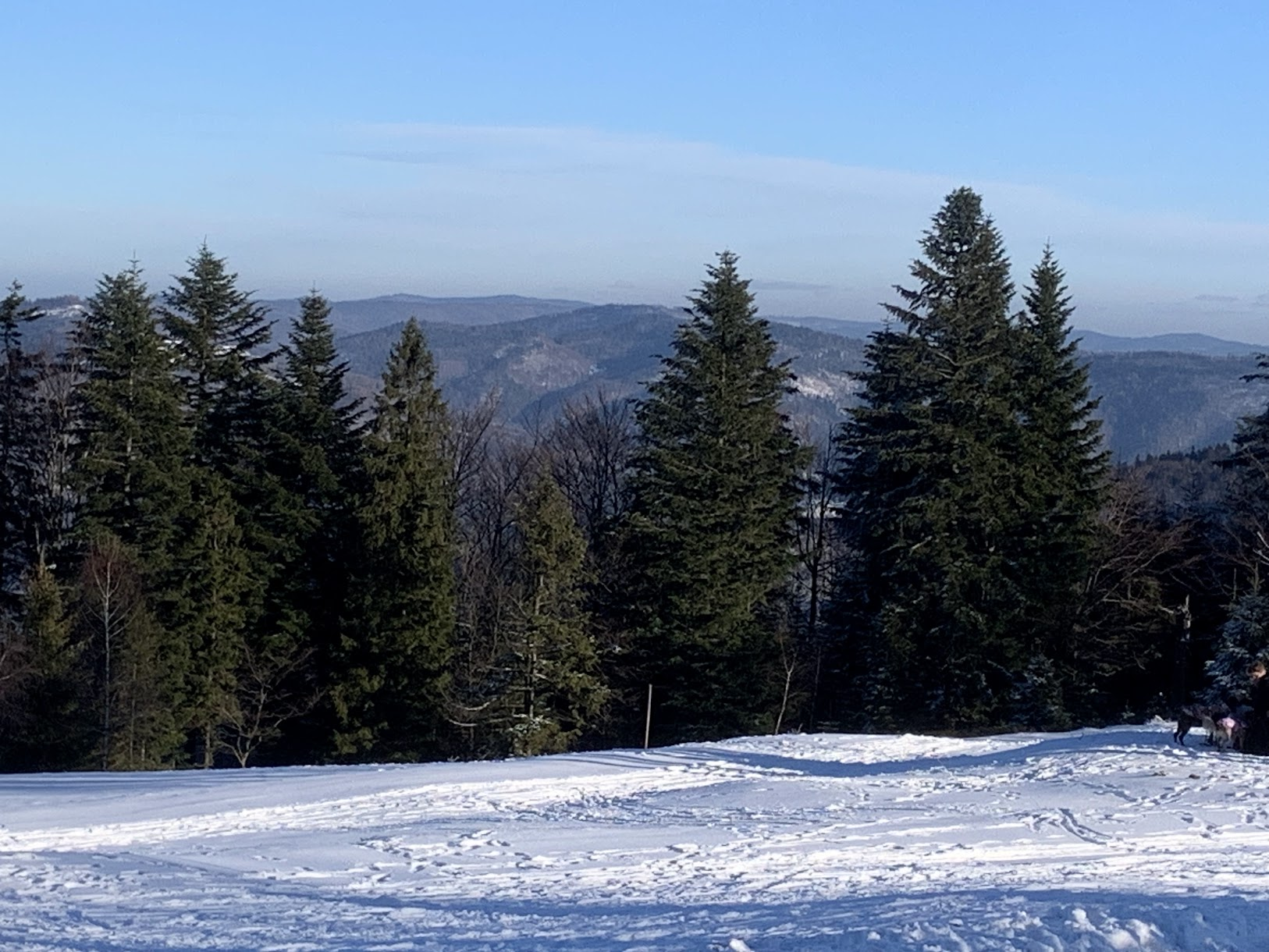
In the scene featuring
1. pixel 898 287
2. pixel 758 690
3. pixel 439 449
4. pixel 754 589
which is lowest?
pixel 758 690

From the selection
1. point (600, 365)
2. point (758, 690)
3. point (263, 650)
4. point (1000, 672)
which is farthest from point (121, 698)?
point (600, 365)

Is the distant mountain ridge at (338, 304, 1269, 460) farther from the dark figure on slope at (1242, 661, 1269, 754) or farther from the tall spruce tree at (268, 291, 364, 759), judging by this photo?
the dark figure on slope at (1242, 661, 1269, 754)

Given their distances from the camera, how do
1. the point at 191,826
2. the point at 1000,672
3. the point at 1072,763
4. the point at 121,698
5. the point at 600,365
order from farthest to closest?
the point at 600,365 → the point at 1000,672 → the point at 121,698 → the point at 1072,763 → the point at 191,826

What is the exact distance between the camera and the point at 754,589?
34.8 meters

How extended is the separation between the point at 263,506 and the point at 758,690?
1404 cm

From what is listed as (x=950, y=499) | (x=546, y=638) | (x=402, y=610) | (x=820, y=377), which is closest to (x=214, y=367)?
(x=402, y=610)

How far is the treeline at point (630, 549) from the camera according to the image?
32.2m

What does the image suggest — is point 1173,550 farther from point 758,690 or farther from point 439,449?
point 439,449

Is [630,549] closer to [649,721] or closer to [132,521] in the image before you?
[649,721]

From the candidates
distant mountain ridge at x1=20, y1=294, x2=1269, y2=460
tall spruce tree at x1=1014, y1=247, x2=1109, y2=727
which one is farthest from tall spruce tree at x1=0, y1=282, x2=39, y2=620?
distant mountain ridge at x1=20, y1=294, x2=1269, y2=460

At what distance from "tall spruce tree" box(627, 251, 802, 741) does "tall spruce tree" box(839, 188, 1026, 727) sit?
288 cm

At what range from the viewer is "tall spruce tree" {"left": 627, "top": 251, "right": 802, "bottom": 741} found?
33.8 meters

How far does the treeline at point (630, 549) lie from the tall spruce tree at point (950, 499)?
9cm

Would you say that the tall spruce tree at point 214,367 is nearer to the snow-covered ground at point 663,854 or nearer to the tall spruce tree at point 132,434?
the tall spruce tree at point 132,434
